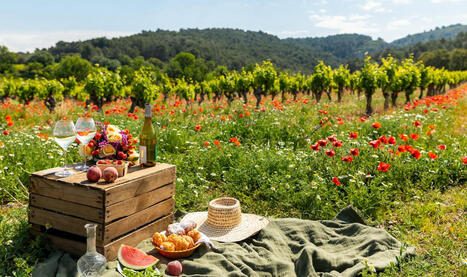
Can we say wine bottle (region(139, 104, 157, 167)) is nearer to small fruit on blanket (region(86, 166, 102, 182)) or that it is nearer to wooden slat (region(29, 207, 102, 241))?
small fruit on blanket (region(86, 166, 102, 182))

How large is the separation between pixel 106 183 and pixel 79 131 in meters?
0.59

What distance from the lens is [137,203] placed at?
3.43m

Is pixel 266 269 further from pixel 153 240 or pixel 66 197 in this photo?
pixel 66 197

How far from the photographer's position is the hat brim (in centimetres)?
385

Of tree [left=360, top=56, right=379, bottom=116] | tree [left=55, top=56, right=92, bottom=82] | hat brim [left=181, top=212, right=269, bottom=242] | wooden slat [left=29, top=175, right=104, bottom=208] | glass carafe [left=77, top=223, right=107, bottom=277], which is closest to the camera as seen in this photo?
glass carafe [left=77, top=223, right=107, bottom=277]

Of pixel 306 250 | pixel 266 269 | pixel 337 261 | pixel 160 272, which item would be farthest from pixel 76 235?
pixel 337 261

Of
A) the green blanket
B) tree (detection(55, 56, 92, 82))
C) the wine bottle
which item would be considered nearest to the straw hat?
the green blanket

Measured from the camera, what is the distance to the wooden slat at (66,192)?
10.0 ft

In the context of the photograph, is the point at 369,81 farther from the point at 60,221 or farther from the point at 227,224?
the point at 60,221

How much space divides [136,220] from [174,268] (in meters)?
0.66

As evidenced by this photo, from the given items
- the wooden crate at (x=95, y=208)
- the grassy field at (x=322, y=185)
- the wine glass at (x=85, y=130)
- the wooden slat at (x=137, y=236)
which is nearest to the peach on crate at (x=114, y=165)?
the wooden crate at (x=95, y=208)

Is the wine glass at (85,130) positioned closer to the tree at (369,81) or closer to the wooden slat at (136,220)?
the wooden slat at (136,220)

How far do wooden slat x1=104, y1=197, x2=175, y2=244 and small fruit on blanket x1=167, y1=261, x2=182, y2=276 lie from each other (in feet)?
1.86

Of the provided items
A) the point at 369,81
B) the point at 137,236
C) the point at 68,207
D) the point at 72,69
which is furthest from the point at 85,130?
the point at 72,69
